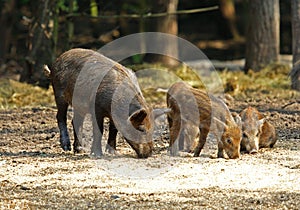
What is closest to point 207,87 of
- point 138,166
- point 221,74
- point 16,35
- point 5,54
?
point 221,74

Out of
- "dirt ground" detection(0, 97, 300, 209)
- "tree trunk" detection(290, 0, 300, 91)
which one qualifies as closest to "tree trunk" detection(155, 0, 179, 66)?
"tree trunk" detection(290, 0, 300, 91)

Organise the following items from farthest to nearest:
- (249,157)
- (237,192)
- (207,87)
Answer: (207,87) → (249,157) → (237,192)

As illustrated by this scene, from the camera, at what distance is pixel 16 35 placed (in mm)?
22734

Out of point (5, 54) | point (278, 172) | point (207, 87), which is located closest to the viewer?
point (278, 172)

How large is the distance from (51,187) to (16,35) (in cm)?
1586

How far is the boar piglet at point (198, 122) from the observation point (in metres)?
8.70

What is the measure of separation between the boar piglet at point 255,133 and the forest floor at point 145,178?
0.33 ft

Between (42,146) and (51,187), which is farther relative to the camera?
(42,146)

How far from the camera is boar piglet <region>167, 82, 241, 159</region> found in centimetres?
870

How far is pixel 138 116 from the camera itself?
323 inches

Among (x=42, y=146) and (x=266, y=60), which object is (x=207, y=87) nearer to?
(x=266, y=60)

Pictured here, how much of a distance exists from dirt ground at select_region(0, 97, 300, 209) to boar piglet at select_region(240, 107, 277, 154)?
0.39 ft

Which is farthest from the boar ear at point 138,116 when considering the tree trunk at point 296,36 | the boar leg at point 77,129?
the tree trunk at point 296,36

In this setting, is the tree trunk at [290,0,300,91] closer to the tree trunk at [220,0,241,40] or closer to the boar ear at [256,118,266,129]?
the boar ear at [256,118,266,129]
